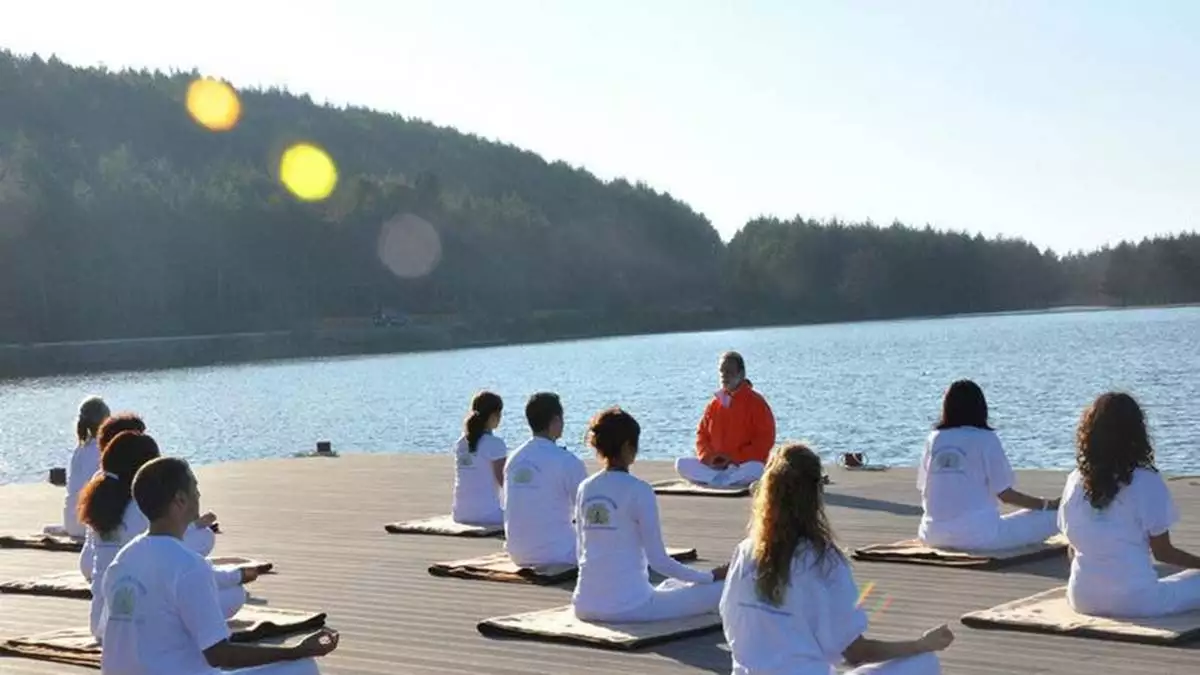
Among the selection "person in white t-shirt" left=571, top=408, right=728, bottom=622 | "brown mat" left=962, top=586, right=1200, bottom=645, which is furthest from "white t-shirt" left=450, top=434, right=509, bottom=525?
"brown mat" left=962, top=586, right=1200, bottom=645

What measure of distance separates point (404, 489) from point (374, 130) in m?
138

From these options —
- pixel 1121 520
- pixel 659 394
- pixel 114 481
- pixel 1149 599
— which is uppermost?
pixel 114 481

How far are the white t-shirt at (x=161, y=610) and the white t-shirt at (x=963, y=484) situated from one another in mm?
4415

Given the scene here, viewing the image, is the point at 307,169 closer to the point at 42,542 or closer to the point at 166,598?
the point at 42,542

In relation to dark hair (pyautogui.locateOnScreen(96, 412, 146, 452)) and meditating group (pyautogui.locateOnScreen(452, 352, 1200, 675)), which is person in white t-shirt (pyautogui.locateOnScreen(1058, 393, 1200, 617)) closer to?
meditating group (pyautogui.locateOnScreen(452, 352, 1200, 675))

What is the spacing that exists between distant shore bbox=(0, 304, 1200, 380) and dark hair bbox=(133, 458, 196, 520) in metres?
65.8

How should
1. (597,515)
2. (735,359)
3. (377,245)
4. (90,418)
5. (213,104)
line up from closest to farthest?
1. (597,515)
2. (90,418)
3. (735,359)
4. (377,245)
5. (213,104)

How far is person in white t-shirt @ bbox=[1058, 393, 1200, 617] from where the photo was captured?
6.27m

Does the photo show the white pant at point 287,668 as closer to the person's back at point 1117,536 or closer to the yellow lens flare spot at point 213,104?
the person's back at point 1117,536

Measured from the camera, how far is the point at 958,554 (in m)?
8.48

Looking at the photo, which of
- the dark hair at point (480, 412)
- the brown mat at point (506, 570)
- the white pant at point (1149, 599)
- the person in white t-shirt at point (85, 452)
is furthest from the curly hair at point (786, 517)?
the person in white t-shirt at point (85, 452)

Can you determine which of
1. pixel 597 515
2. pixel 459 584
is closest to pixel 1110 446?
pixel 597 515

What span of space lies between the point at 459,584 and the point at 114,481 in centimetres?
268

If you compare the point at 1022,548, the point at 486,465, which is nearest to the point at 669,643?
the point at 1022,548
